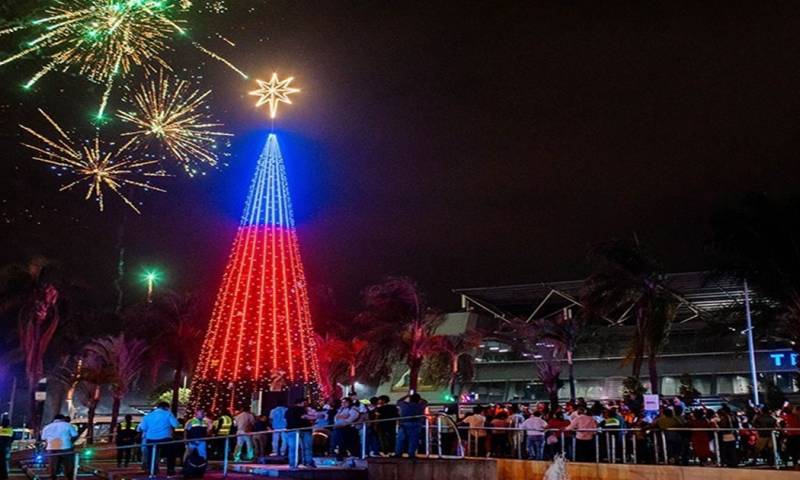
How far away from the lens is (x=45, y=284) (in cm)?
4250

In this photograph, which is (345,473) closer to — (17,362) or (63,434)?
(63,434)

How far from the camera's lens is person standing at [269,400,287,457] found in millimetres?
18297

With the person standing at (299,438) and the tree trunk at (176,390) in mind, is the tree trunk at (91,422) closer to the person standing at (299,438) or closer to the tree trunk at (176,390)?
the tree trunk at (176,390)

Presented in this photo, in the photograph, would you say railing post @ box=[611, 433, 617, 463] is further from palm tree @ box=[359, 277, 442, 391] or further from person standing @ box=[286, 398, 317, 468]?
palm tree @ box=[359, 277, 442, 391]

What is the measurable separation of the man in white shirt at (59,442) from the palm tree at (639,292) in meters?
22.1

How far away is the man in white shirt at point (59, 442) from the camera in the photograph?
15.0 metres

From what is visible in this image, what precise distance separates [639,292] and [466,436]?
14622mm

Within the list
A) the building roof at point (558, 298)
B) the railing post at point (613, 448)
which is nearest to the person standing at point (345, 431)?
the railing post at point (613, 448)

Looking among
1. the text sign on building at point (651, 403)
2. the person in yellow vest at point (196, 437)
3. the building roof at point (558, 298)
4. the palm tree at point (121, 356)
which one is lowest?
the person in yellow vest at point (196, 437)

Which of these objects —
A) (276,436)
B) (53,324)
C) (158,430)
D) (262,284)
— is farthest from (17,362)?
(158,430)

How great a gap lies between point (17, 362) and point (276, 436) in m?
33.3

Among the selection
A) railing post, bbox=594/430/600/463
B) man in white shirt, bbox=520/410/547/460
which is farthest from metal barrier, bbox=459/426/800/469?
man in white shirt, bbox=520/410/547/460

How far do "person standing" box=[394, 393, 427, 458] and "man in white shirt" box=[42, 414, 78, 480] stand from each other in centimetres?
619

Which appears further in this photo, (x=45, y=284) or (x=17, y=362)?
(x=17, y=362)
